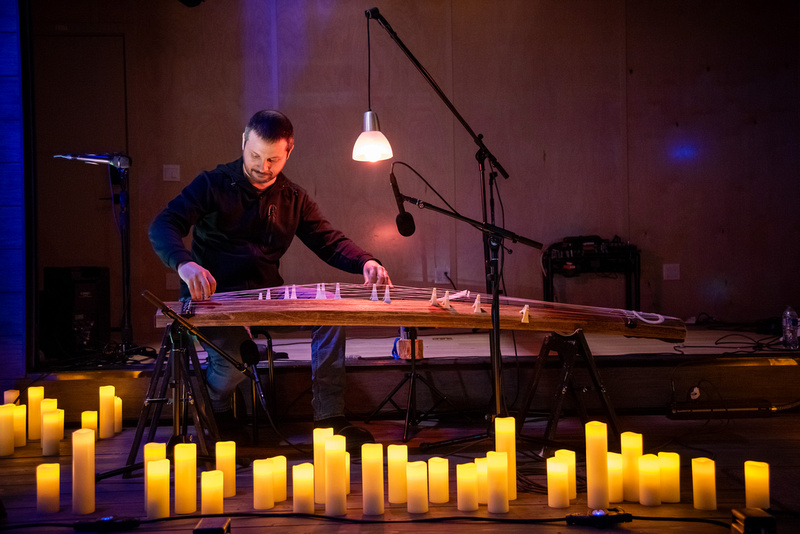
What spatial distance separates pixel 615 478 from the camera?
79.0 inches

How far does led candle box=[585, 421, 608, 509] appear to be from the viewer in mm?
1906

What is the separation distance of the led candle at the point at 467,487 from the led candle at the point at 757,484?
2.56ft

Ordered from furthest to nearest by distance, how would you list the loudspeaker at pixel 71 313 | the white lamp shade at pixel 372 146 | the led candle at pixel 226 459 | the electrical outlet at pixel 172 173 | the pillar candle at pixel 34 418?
the electrical outlet at pixel 172 173 → the white lamp shade at pixel 372 146 → the loudspeaker at pixel 71 313 → the pillar candle at pixel 34 418 → the led candle at pixel 226 459

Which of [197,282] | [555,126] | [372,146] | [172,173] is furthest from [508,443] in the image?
[172,173]

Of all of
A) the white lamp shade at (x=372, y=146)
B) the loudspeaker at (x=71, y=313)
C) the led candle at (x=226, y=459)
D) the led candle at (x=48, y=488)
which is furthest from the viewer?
the white lamp shade at (x=372, y=146)

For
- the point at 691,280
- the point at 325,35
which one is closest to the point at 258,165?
the point at 325,35

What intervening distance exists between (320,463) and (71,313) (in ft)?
8.43

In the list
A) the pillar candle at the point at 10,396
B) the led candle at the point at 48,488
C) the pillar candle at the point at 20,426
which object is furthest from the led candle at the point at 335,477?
the pillar candle at the point at 10,396

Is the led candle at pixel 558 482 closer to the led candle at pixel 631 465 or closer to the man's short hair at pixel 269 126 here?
the led candle at pixel 631 465

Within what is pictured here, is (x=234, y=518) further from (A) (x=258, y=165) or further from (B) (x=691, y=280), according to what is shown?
(B) (x=691, y=280)

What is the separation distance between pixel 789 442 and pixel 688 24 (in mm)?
3814

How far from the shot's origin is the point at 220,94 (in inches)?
200

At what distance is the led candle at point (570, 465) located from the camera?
195 centimetres

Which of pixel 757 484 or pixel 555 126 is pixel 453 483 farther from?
pixel 555 126
